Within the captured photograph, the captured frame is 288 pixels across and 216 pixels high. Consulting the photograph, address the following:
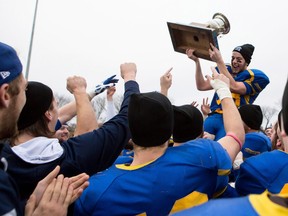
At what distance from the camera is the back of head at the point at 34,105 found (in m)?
2.31

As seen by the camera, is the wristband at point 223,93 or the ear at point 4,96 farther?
the wristband at point 223,93

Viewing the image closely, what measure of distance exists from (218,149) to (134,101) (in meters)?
0.66

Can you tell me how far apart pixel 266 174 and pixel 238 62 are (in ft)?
11.8

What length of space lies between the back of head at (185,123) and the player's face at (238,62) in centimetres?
310

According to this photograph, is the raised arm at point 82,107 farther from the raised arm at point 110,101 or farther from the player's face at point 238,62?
the player's face at point 238,62

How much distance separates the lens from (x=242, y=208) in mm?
923

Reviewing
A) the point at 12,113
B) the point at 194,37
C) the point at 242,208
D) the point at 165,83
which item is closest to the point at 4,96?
the point at 12,113

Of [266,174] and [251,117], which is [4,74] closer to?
[266,174]

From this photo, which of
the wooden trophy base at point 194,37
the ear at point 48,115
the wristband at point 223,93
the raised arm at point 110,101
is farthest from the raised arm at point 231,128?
the wooden trophy base at point 194,37

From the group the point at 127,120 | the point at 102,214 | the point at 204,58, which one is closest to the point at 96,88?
the point at 127,120

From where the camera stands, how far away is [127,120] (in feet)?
8.48

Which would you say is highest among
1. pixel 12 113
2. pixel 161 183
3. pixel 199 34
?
pixel 199 34

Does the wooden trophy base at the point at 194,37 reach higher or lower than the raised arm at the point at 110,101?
higher

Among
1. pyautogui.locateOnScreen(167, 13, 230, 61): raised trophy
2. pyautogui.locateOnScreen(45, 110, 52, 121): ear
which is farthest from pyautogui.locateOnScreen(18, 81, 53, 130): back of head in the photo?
pyautogui.locateOnScreen(167, 13, 230, 61): raised trophy
